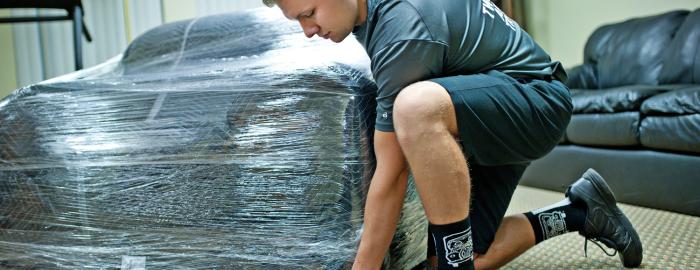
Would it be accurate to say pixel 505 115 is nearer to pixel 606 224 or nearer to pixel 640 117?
pixel 606 224

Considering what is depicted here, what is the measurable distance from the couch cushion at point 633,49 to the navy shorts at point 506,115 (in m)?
1.45

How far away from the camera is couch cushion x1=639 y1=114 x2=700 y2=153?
141cm

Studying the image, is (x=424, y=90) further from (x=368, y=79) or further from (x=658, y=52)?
(x=658, y=52)

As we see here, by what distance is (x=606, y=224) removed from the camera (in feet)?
3.39

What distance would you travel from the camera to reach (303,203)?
820 mm

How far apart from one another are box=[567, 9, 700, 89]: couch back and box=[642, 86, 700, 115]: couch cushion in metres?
0.47

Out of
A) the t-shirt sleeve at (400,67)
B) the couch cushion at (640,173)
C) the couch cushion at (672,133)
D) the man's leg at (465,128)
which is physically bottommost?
the couch cushion at (640,173)

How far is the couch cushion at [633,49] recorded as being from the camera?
2.06 metres

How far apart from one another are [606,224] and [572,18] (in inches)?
74.4

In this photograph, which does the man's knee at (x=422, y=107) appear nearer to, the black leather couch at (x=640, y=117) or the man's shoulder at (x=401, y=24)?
the man's shoulder at (x=401, y=24)

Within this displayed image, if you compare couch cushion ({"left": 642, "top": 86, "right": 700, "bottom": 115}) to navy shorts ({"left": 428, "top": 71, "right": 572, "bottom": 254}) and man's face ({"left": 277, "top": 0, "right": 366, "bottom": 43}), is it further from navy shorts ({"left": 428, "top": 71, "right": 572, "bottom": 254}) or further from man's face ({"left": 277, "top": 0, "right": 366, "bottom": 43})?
man's face ({"left": 277, "top": 0, "right": 366, "bottom": 43})

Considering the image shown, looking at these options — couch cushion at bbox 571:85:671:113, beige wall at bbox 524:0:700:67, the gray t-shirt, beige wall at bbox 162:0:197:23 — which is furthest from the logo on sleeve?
beige wall at bbox 524:0:700:67

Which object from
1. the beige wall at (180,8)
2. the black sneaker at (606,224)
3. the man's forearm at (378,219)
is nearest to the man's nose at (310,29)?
the man's forearm at (378,219)

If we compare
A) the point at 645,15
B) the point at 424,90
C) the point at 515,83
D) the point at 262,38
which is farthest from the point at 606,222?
the point at 645,15
